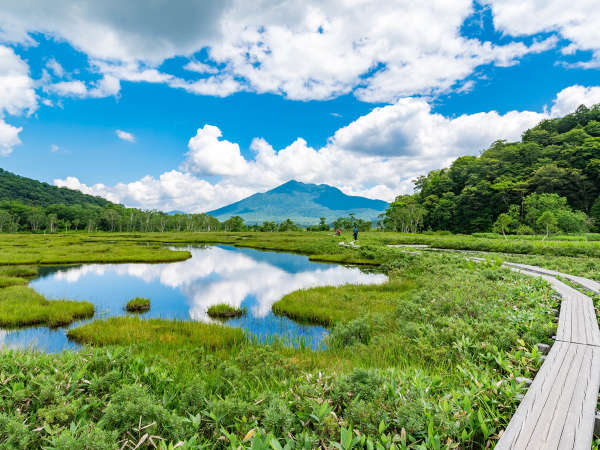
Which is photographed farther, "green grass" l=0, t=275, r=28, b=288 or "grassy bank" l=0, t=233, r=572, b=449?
"green grass" l=0, t=275, r=28, b=288

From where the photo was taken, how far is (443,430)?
148 inches

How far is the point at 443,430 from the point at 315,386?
2142 mm

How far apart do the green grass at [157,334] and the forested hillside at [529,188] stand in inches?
1942

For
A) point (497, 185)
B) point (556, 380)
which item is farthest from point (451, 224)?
point (556, 380)

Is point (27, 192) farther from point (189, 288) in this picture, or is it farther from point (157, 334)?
point (157, 334)

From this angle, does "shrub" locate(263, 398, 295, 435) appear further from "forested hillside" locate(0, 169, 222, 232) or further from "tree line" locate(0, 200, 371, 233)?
"forested hillside" locate(0, 169, 222, 232)

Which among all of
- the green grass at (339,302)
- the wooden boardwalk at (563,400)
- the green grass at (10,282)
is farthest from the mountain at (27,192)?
the wooden boardwalk at (563,400)

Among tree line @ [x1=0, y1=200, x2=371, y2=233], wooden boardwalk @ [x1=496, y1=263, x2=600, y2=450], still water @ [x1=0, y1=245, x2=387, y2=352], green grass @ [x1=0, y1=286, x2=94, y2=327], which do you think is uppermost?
tree line @ [x1=0, y1=200, x2=371, y2=233]

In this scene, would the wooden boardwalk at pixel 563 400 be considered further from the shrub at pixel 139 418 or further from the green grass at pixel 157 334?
the green grass at pixel 157 334

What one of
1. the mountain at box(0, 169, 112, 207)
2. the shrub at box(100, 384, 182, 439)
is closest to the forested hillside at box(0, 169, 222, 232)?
the mountain at box(0, 169, 112, 207)

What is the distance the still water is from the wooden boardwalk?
7025 millimetres

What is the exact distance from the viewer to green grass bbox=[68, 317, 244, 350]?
9.87 m

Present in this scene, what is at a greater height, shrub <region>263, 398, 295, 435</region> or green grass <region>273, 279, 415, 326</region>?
shrub <region>263, 398, 295, 435</region>

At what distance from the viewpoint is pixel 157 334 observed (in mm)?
10688
